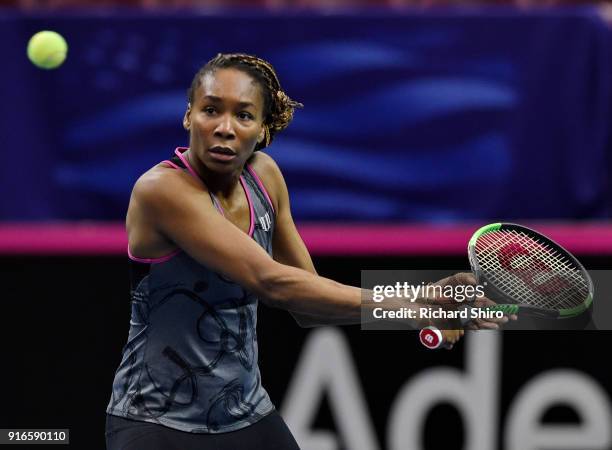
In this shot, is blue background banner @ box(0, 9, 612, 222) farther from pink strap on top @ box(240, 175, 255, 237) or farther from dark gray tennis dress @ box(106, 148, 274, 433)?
dark gray tennis dress @ box(106, 148, 274, 433)

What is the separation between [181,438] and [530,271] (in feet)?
3.98

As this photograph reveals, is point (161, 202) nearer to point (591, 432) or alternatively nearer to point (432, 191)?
point (591, 432)

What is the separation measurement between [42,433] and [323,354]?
125 centimetres

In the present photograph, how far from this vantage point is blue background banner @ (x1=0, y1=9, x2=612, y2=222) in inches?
235

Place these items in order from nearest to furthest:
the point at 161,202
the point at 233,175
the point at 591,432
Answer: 1. the point at 161,202
2. the point at 233,175
3. the point at 591,432

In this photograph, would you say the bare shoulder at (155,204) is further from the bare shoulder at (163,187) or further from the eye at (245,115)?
the eye at (245,115)

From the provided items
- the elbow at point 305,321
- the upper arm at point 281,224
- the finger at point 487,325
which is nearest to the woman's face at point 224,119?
the upper arm at point 281,224

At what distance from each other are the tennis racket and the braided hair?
2.28 ft

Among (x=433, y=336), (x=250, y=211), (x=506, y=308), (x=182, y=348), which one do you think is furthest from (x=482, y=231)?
(x=182, y=348)

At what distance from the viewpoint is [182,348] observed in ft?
10.8

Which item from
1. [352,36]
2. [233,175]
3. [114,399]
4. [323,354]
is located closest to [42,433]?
[323,354]

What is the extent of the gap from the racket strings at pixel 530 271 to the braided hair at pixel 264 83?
73cm

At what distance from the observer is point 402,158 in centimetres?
599

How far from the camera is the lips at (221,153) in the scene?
3.23m
